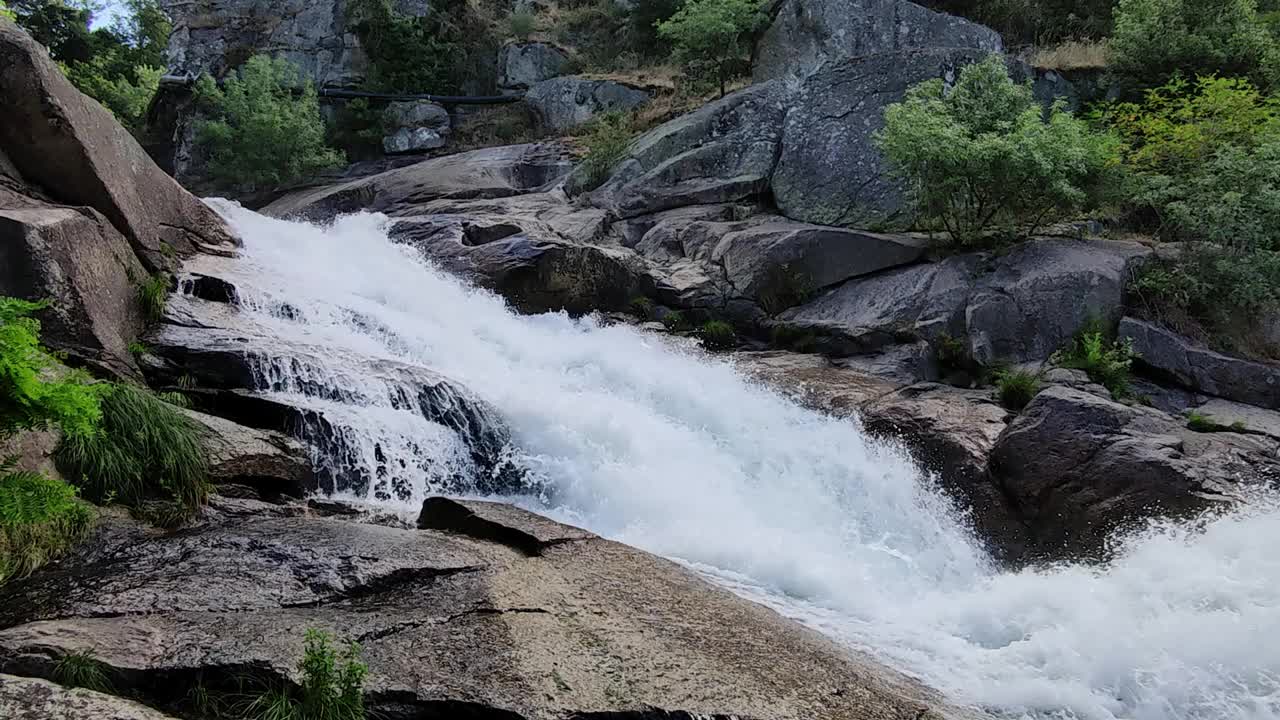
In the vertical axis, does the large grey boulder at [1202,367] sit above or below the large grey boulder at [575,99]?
below

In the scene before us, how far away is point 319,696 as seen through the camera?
3404mm

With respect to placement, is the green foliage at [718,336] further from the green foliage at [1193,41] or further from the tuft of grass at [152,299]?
the green foliage at [1193,41]

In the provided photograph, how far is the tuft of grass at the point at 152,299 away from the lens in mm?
8258

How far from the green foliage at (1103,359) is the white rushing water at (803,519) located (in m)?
2.89

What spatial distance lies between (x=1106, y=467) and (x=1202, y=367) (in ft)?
11.4

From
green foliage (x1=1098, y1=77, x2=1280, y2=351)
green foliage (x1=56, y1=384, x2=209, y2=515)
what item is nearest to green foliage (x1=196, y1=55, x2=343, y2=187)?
green foliage (x1=56, y1=384, x2=209, y2=515)

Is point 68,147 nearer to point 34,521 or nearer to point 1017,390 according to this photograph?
point 34,521

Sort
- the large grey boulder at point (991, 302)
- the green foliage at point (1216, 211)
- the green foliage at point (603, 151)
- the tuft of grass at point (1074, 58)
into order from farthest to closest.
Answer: the green foliage at point (603, 151) < the tuft of grass at point (1074, 58) < the large grey boulder at point (991, 302) < the green foliage at point (1216, 211)

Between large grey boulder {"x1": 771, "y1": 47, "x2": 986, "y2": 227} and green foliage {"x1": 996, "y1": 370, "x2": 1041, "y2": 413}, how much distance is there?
4.68 metres

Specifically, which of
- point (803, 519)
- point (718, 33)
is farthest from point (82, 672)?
point (718, 33)

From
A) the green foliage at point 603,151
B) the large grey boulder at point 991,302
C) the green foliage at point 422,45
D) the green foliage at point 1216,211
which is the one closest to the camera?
the green foliage at point 1216,211

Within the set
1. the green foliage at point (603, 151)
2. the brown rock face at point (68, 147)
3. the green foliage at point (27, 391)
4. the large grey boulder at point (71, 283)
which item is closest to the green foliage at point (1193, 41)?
the green foliage at point (603, 151)

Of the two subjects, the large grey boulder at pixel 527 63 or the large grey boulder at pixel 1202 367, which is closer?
the large grey boulder at pixel 1202 367

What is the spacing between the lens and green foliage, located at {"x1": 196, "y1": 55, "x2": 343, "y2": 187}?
20500 mm
